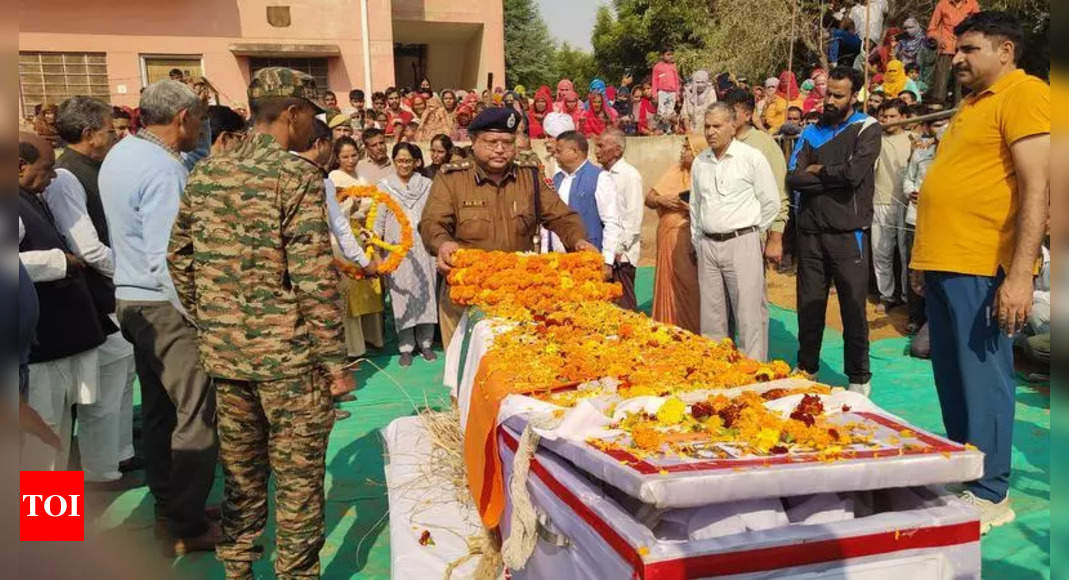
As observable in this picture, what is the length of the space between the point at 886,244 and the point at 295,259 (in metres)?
7.20

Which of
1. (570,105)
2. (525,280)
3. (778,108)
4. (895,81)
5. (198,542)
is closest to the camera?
(198,542)

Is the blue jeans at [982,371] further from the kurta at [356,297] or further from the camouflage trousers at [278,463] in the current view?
the kurta at [356,297]

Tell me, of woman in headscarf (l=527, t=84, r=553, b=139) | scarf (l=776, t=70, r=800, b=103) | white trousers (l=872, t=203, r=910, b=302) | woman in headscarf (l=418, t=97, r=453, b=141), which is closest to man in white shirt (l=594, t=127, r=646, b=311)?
white trousers (l=872, t=203, r=910, b=302)

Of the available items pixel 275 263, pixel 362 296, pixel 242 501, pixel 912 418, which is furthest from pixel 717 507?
pixel 362 296

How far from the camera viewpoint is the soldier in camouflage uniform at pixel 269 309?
2.70m

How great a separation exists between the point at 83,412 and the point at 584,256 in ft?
10.1

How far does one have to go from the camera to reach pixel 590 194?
22.0 feet

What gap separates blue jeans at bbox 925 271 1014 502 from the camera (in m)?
3.24

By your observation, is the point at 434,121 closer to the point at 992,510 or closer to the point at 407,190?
the point at 407,190

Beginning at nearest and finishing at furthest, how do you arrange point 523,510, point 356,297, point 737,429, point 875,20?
1. point 737,429
2. point 523,510
3. point 356,297
4. point 875,20

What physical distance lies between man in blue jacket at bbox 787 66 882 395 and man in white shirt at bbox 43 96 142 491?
4459 mm

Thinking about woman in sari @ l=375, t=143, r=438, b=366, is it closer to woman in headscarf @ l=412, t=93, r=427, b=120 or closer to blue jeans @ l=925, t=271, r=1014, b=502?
blue jeans @ l=925, t=271, r=1014, b=502

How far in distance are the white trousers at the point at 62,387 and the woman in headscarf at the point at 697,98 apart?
12.5 metres

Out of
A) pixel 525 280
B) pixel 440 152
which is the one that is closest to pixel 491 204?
pixel 525 280
